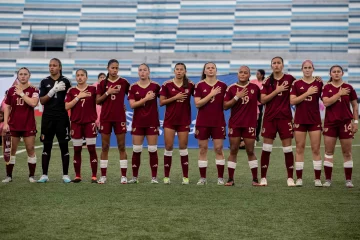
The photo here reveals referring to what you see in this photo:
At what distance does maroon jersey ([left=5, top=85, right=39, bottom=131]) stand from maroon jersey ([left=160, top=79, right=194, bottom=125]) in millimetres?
1749

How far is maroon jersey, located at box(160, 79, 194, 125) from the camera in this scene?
9.71 m

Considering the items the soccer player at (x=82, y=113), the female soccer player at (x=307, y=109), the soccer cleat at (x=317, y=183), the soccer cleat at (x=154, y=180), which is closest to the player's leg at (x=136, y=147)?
the soccer cleat at (x=154, y=180)

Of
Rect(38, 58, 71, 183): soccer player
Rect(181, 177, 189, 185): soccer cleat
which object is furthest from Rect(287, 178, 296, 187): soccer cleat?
Rect(38, 58, 71, 183): soccer player

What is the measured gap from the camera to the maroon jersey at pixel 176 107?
9711 mm

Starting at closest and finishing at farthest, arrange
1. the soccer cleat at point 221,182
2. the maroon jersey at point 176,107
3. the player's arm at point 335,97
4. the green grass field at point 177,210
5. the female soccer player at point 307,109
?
the green grass field at point 177,210 → the player's arm at point 335,97 → the female soccer player at point 307,109 → the soccer cleat at point 221,182 → the maroon jersey at point 176,107

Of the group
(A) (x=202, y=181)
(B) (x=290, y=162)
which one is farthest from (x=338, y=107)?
(A) (x=202, y=181)

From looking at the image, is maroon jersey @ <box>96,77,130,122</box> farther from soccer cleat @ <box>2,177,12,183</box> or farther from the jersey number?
soccer cleat @ <box>2,177,12,183</box>

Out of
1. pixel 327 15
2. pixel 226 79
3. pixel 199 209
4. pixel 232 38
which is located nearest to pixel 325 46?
pixel 327 15

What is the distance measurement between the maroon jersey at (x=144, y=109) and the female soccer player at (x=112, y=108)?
0.17m

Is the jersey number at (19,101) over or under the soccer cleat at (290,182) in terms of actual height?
over

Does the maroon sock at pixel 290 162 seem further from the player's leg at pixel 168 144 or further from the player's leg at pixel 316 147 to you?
the player's leg at pixel 168 144

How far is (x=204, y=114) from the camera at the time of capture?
9656mm

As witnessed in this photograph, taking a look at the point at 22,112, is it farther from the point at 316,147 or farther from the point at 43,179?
the point at 316,147

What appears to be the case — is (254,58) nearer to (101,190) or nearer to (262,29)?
(262,29)
